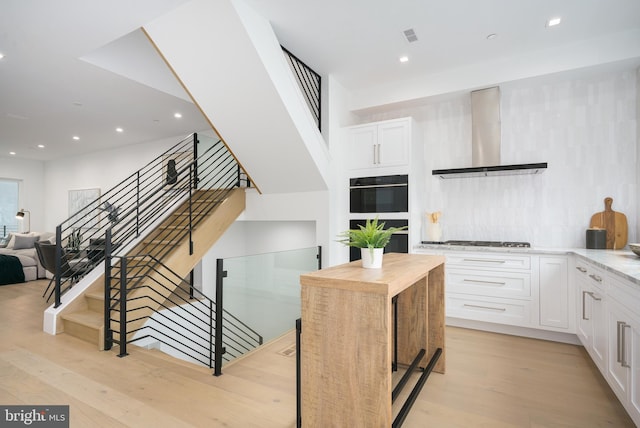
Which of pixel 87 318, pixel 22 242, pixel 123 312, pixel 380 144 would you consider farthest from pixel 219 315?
pixel 22 242

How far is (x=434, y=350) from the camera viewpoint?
2.67m

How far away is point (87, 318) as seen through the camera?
3414 millimetres

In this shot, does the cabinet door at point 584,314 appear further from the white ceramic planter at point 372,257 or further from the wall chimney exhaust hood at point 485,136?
the white ceramic planter at point 372,257

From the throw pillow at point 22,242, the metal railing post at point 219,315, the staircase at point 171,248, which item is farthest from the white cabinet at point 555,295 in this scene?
the throw pillow at point 22,242

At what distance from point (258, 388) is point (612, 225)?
3.75 meters

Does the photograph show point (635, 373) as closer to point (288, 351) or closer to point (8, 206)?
point (288, 351)

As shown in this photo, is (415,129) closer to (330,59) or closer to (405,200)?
(405,200)

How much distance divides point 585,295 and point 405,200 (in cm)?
192

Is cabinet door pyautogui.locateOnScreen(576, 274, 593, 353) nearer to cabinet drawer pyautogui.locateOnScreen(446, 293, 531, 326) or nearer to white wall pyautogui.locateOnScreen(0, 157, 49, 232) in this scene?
cabinet drawer pyautogui.locateOnScreen(446, 293, 531, 326)

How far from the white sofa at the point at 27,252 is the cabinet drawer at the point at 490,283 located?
24.3 feet

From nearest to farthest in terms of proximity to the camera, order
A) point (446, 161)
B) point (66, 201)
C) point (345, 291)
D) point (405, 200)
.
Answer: point (345, 291)
point (405, 200)
point (446, 161)
point (66, 201)

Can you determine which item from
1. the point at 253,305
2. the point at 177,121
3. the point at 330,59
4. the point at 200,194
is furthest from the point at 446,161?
the point at 177,121

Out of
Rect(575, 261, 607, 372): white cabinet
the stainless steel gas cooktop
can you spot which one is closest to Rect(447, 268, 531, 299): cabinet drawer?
the stainless steel gas cooktop

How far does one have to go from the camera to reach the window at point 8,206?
28.8 feet
